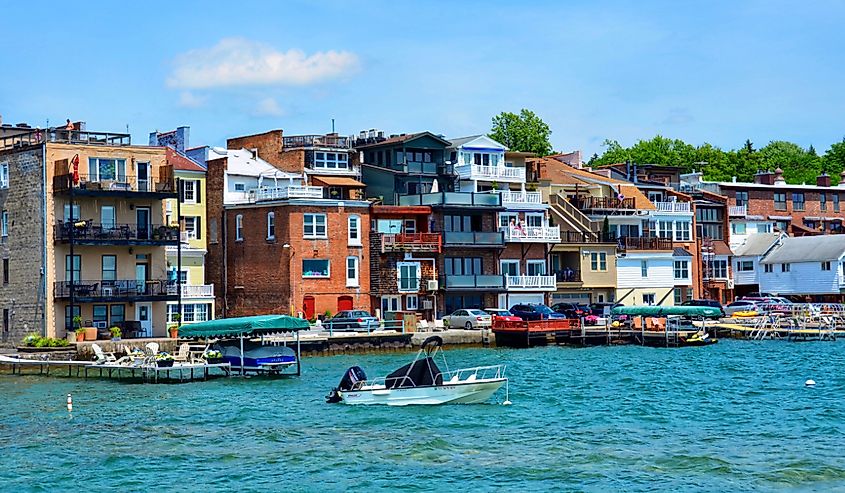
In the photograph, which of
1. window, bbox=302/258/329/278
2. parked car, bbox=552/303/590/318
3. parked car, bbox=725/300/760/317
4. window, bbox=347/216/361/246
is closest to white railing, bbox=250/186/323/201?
window, bbox=347/216/361/246

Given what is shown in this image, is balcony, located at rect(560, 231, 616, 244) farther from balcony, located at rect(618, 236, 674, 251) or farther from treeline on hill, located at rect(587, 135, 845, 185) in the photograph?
treeline on hill, located at rect(587, 135, 845, 185)

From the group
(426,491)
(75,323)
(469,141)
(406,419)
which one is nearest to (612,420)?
(406,419)

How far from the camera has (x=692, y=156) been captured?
13875 centimetres

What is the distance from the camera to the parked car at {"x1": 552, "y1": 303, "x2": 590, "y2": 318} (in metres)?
80.9

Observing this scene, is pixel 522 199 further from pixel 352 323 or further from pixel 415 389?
pixel 415 389

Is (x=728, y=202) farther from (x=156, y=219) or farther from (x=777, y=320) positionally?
(x=156, y=219)

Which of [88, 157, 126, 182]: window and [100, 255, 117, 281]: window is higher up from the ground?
[88, 157, 126, 182]: window

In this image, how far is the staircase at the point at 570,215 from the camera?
3610 inches

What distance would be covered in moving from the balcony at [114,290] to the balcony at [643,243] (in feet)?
127

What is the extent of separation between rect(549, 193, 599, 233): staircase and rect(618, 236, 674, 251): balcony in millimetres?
2549

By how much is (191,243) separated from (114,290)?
14.3m

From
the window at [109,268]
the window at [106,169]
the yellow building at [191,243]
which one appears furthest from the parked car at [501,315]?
the window at [106,169]

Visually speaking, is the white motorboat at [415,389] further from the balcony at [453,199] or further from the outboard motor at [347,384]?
the balcony at [453,199]

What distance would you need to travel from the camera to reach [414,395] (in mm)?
43750
